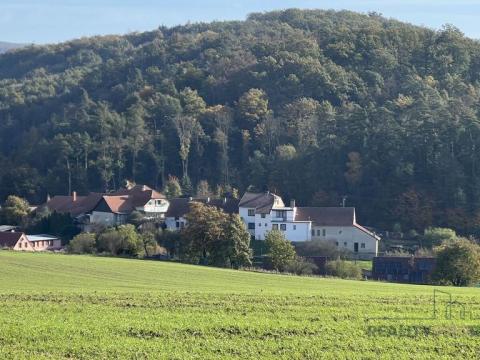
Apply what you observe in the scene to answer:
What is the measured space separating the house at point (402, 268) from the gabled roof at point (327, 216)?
9.14 metres

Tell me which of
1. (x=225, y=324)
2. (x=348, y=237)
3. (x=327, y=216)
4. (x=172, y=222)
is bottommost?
(x=225, y=324)

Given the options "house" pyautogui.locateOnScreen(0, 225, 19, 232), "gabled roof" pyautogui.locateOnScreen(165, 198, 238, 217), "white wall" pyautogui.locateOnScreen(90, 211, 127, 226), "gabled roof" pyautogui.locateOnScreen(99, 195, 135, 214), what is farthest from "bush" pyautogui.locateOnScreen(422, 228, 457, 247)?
"house" pyautogui.locateOnScreen(0, 225, 19, 232)

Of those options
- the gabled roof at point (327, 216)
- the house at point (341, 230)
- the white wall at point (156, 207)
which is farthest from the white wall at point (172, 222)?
the house at point (341, 230)

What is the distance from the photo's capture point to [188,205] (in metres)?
64.6

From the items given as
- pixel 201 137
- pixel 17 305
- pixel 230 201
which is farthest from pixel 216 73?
pixel 17 305

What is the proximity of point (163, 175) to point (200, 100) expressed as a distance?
11056mm

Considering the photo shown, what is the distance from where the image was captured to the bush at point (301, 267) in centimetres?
4762

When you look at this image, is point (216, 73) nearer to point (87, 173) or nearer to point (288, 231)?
point (87, 173)

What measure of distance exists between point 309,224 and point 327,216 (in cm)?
165

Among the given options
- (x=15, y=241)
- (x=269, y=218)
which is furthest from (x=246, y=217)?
(x=15, y=241)

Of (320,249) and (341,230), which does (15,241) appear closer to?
(320,249)

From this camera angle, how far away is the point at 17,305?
24703 mm

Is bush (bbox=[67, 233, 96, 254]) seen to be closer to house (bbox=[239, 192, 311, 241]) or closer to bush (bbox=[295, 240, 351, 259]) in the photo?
house (bbox=[239, 192, 311, 241])

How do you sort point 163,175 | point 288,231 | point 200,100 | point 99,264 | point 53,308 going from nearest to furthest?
point 53,308, point 99,264, point 288,231, point 163,175, point 200,100
